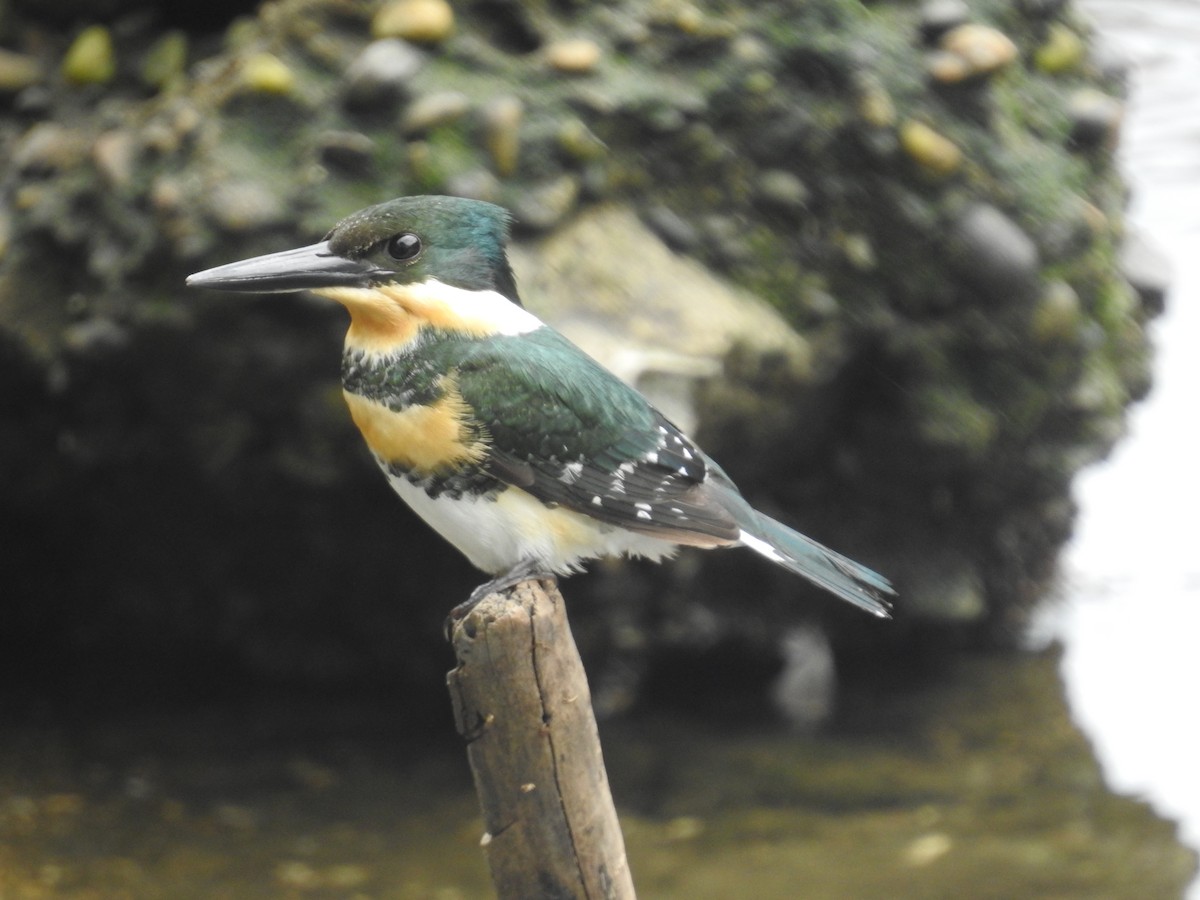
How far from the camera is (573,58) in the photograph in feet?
12.9

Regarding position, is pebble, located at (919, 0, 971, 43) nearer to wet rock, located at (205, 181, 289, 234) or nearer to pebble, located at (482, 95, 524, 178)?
pebble, located at (482, 95, 524, 178)

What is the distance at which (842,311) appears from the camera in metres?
4.29

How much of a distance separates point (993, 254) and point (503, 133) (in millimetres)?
1362

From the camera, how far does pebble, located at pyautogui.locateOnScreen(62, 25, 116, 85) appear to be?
420cm

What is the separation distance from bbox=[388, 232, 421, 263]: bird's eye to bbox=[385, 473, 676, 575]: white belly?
31 cm

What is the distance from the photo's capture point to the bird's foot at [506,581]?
2232 mm

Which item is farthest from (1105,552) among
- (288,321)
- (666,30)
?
(288,321)

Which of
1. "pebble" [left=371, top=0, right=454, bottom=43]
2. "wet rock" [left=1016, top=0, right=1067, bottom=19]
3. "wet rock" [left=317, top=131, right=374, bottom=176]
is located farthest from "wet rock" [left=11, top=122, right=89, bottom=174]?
"wet rock" [left=1016, top=0, right=1067, bottom=19]

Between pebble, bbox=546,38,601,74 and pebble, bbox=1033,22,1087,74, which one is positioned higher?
pebble, bbox=1033,22,1087,74

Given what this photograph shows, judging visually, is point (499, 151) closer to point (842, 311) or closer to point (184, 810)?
point (842, 311)

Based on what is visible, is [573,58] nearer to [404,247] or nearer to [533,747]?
[404,247]

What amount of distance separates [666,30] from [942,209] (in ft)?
2.84

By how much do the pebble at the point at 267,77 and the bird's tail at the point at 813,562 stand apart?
1.87 meters

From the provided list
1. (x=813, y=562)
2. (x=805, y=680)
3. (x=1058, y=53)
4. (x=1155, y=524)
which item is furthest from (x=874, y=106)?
(x=1155, y=524)
